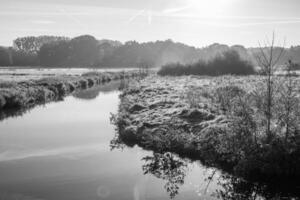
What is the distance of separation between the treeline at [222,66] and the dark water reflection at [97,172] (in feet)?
155

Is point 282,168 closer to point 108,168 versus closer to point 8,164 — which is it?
point 108,168

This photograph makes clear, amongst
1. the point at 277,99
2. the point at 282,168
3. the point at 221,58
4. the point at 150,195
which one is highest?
the point at 221,58

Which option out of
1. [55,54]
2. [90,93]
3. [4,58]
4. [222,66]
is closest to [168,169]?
[90,93]

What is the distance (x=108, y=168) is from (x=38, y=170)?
118 inches

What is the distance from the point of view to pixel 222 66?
63125mm

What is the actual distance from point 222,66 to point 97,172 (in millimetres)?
54147

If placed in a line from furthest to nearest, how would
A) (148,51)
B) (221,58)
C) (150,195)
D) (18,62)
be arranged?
(148,51), (18,62), (221,58), (150,195)

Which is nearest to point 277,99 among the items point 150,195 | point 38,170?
point 150,195

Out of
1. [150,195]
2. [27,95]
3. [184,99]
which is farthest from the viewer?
[27,95]

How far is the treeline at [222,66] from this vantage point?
61.5m

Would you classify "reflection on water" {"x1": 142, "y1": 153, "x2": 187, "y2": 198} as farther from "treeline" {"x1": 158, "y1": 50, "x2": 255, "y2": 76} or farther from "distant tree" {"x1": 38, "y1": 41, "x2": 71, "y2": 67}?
"distant tree" {"x1": 38, "y1": 41, "x2": 71, "y2": 67}

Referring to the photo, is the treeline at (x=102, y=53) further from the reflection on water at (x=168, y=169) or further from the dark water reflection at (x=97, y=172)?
the reflection on water at (x=168, y=169)

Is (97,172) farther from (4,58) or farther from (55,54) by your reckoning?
(55,54)

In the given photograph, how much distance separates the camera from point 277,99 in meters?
13.1
